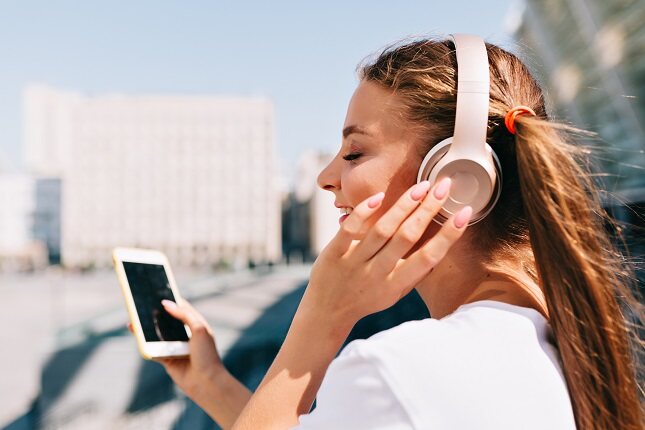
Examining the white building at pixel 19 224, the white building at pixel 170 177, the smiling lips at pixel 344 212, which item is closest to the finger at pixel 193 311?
the smiling lips at pixel 344 212

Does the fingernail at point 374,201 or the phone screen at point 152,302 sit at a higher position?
the fingernail at point 374,201

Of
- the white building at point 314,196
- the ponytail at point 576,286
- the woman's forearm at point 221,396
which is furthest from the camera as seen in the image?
the white building at point 314,196

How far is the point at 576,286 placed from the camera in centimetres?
71

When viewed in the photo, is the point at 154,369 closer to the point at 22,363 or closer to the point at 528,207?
the point at 528,207

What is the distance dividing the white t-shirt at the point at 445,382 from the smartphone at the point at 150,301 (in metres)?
0.65

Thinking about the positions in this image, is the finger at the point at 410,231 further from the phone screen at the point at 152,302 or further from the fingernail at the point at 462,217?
the phone screen at the point at 152,302

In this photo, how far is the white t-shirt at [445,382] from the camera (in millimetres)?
571

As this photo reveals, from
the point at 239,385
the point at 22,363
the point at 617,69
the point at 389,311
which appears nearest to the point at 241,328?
the point at 389,311

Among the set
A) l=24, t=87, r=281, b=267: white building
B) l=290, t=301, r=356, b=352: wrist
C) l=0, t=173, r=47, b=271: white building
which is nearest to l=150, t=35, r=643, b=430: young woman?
l=290, t=301, r=356, b=352: wrist

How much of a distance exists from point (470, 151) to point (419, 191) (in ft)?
0.39

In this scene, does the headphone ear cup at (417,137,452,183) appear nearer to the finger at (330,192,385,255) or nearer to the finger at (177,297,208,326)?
the finger at (330,192,385,255)

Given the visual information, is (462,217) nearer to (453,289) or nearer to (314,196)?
(453,289)

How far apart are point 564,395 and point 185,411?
1.56 meters

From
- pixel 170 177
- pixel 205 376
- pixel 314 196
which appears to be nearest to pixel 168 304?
pixel 205 376
